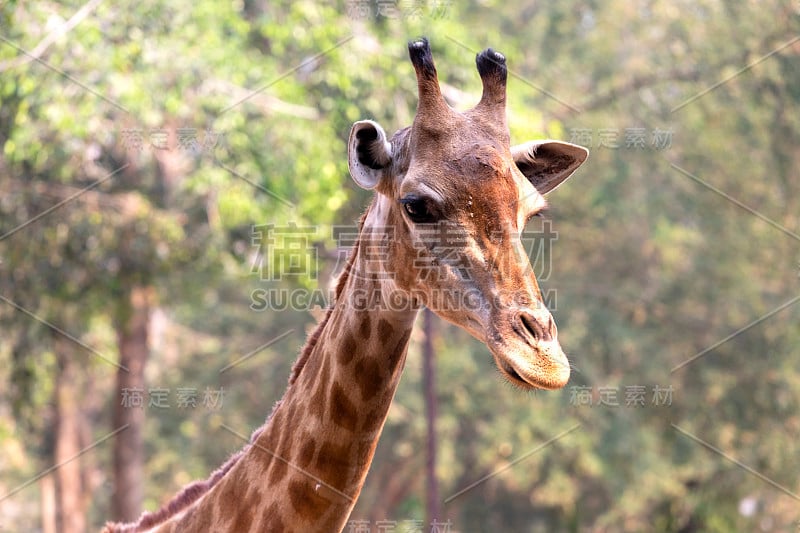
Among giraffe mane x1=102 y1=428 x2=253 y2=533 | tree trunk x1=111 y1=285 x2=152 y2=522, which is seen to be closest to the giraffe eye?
giraffe mane x1=102 y1=428 x2=253 y2=533

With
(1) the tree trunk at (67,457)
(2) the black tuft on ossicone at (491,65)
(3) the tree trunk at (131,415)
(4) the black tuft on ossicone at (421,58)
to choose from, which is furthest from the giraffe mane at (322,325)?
(1) the tree trunk at (67,457)

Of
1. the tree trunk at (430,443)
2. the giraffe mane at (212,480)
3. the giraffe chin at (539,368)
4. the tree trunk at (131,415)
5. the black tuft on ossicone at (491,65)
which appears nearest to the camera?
the giraffe chin at (539,368)

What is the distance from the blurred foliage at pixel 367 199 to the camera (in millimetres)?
12164

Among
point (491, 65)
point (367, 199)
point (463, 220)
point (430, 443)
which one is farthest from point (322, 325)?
point (430, 443)

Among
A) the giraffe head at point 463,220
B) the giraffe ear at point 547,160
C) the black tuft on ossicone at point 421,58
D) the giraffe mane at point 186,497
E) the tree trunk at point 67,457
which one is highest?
the black tuft on ossicone at point 421,58

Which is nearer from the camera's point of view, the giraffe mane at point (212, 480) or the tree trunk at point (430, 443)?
the giraffe mane at point (212, 480)

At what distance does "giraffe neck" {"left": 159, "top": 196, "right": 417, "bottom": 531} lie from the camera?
366cm

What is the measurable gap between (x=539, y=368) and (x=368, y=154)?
1.18 metres

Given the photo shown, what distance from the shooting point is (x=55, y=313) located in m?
15.8

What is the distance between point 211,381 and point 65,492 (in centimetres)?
513

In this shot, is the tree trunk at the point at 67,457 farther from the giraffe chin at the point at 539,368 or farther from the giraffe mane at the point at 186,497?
the giraffe chin at the point at 539,368

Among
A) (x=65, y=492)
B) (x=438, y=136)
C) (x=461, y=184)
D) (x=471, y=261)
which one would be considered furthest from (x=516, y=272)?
(x=65, y=492)

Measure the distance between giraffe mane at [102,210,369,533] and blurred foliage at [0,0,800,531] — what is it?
6883mm

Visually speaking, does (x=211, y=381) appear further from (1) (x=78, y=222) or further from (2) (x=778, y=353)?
(2) (x=778, y=353)
